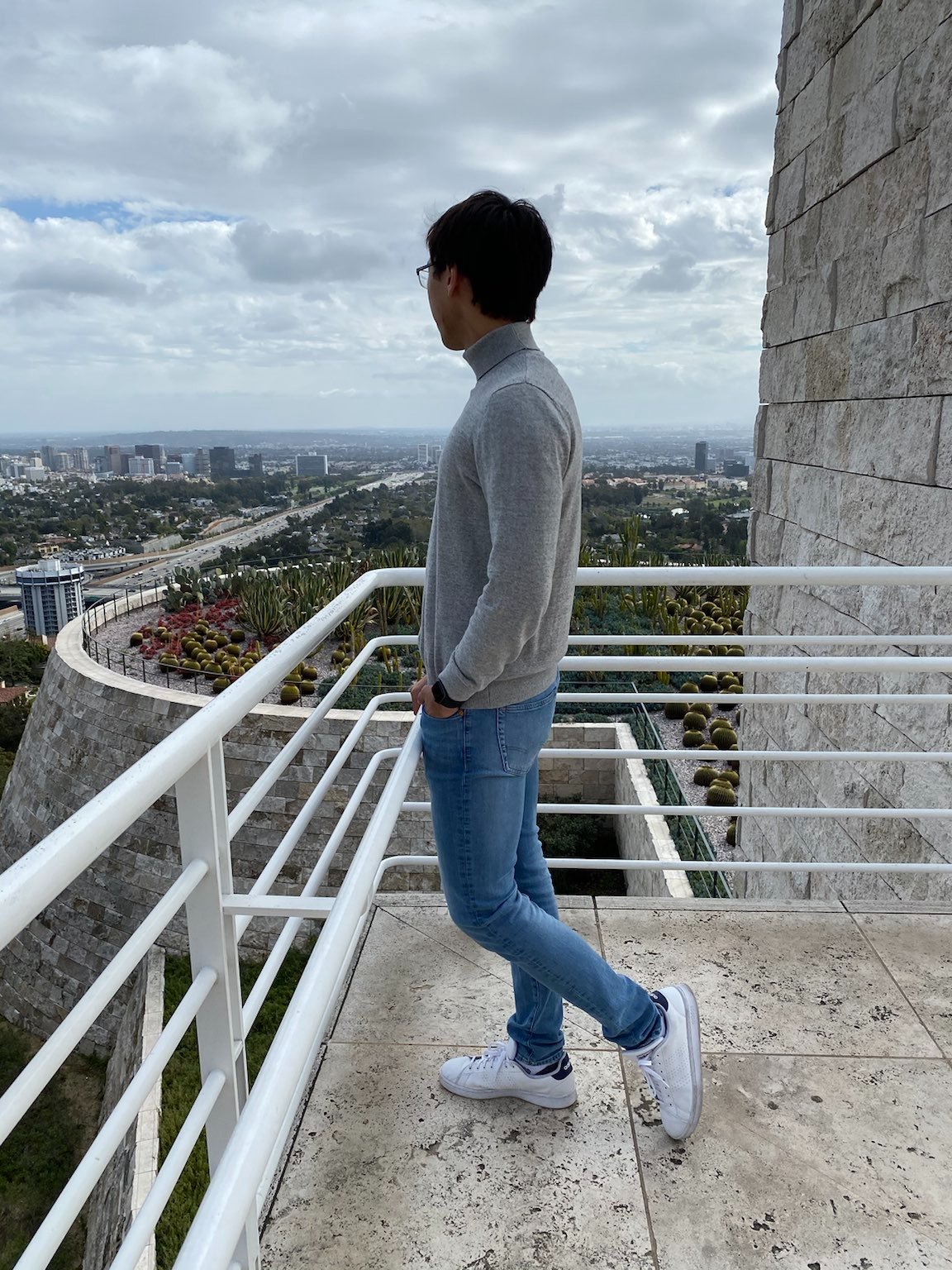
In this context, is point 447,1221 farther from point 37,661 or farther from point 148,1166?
point 37,661

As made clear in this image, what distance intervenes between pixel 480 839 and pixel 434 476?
565 mm

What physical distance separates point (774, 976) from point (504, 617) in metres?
1.39

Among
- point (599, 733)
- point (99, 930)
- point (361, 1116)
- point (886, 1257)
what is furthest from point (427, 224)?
point (99, 930)

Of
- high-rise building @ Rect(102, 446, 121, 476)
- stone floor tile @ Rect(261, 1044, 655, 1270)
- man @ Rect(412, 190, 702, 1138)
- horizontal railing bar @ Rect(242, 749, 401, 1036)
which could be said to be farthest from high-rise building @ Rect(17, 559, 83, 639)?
high-rise building @ Rect(102, 446, 121, 476)

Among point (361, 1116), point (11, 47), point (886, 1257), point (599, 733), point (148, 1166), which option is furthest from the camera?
point (11, 47)

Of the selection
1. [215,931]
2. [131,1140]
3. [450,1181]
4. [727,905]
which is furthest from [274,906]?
[131,1140]

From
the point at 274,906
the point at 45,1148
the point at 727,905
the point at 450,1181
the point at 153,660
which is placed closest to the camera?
the point at 274,906

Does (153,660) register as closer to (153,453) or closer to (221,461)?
(221,461)

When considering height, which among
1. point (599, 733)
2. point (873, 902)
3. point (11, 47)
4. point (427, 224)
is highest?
point (11, 47)

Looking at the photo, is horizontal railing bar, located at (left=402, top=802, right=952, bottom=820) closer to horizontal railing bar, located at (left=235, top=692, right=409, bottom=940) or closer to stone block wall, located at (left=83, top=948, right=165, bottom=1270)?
horizontal railing bar, located at (left=235, top=692, right=409, bottom=940)

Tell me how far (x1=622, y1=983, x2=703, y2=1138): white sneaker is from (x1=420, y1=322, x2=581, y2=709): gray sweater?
0.70 m

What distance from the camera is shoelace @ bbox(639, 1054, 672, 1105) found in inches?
61.6

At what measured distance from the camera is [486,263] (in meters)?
1.27

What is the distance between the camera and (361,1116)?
1660 mm
